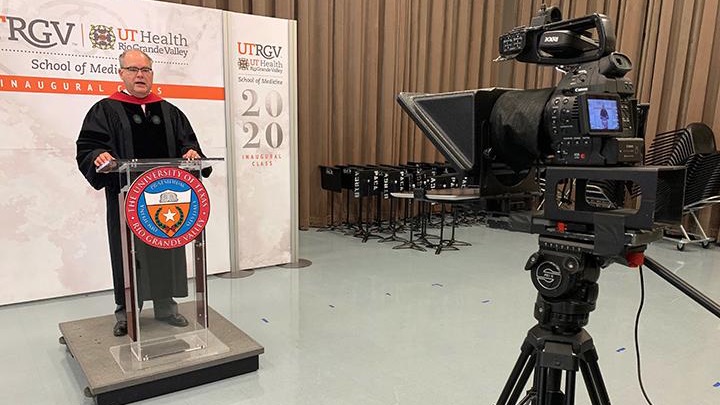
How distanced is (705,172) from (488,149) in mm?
5000

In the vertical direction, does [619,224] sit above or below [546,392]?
above

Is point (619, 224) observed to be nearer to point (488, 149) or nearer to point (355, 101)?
point (488, 149)

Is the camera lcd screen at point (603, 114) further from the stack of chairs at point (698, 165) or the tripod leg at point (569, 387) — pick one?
the stack of chairs at point (698, 165)

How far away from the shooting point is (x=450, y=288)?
3.79m

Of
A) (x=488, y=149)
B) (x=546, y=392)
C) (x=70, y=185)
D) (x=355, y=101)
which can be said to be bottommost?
(x=546, y=392)

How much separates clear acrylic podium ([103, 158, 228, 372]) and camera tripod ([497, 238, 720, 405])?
1608 mm

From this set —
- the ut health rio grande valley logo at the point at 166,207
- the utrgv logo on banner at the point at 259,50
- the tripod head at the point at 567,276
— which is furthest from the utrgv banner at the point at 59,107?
the tripod head at the point at 567,276

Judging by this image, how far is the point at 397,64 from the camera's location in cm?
650

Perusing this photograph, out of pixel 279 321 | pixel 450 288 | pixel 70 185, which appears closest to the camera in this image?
pixel 279 321

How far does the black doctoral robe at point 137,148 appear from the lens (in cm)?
246

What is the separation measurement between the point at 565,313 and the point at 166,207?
5.67ft

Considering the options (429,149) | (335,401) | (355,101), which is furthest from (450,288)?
(429,149)

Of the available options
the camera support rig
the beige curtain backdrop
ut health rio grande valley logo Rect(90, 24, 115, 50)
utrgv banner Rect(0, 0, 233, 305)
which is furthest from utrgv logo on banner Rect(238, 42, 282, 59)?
the camera support rig

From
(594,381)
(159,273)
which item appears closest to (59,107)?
(159,273)
